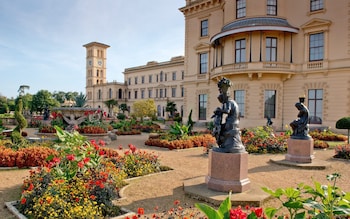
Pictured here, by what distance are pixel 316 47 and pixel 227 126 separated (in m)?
20.8

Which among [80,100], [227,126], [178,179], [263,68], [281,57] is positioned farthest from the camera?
[281,57]

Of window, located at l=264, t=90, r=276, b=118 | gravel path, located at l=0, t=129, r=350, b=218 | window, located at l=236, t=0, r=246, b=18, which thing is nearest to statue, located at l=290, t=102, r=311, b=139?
gravel path, located at l=0, t=129, r=350, b=218

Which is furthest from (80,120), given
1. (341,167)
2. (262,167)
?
(341,167)

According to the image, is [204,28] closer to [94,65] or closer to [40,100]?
[40,100]

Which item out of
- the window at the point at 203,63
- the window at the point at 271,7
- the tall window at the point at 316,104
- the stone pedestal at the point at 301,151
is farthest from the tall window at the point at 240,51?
the stone pedestal at the point at 301,151

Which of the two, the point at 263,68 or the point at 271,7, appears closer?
the point at 263,68

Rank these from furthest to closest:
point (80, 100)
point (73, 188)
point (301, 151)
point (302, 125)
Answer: point (80, 100), point (302, 125), point (301, 151), point (73, 188)

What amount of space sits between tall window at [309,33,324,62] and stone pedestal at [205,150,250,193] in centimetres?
2065

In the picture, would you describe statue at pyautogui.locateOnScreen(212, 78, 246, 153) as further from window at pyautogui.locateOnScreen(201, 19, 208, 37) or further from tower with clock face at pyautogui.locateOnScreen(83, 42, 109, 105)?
tower with clock face at pyautogui.locateOnScreen(83, 42, 109, 105)

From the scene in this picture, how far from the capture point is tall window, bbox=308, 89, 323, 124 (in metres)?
22.5

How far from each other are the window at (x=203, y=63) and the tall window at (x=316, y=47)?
1052cm

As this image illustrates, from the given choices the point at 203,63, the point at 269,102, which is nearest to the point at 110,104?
the point at 203,63

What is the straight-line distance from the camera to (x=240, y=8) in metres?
25.2

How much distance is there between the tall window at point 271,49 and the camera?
23953 millimetres
